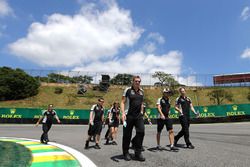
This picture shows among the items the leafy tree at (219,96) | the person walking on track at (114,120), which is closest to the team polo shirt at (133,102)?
the person walking on track at (114,120)

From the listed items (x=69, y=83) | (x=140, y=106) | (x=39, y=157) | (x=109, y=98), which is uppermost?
(x=69, y=83)

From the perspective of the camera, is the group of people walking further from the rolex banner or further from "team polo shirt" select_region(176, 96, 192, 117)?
the rolex banner

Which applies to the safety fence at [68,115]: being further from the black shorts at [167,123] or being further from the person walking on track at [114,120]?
the black shorts at [167,123]

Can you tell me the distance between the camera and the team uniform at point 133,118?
669cm

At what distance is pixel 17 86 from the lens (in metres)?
64.3

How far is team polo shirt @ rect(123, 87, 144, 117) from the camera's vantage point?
6797 mm

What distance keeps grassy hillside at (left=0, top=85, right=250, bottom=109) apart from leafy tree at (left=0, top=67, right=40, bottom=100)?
174 centimetres

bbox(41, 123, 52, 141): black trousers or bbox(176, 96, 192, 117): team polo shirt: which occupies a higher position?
bbox(176, 96, 192, 117): team polo shirt

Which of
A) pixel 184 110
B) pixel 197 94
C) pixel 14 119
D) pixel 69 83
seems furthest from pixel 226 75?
pixel 184 110

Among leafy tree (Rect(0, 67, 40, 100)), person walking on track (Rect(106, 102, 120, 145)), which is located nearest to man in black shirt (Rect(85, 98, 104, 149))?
person walking on track (Rect(106, 102, 120, 145))

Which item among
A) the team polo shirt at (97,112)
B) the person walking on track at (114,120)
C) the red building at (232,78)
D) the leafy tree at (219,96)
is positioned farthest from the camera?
the red building at (232,78)

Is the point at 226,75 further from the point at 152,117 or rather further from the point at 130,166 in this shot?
the point at 130,166

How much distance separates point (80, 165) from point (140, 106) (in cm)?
200

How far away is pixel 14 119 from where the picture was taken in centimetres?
3244
